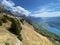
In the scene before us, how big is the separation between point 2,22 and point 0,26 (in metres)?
2.95

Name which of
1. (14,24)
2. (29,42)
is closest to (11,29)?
(14,24)

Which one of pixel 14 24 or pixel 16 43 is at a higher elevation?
pixel 14 24

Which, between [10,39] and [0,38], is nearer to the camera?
[0,38]

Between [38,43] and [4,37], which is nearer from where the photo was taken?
[4,37]

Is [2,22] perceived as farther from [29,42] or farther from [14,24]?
[29,42]

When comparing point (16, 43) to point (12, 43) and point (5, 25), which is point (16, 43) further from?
point (5, 25)

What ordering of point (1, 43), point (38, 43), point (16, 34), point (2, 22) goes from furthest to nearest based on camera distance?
point (38, 43), point (2, 22), point (16, 34), point (1, 43)

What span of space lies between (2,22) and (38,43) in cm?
1196

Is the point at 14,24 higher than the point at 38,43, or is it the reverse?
the point at 14,24

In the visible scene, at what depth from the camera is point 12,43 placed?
39188 mm

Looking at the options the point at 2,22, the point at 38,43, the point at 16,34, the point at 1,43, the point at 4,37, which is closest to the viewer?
the point at 1,43

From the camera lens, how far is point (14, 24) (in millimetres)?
48656

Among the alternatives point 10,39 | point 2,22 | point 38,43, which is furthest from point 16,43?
point 38,43

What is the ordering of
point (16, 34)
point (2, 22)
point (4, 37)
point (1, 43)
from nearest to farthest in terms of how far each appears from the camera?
1. point (1, 43)
2. point (4, 37)
3. point (16, 34)
4. point (2, 22)
